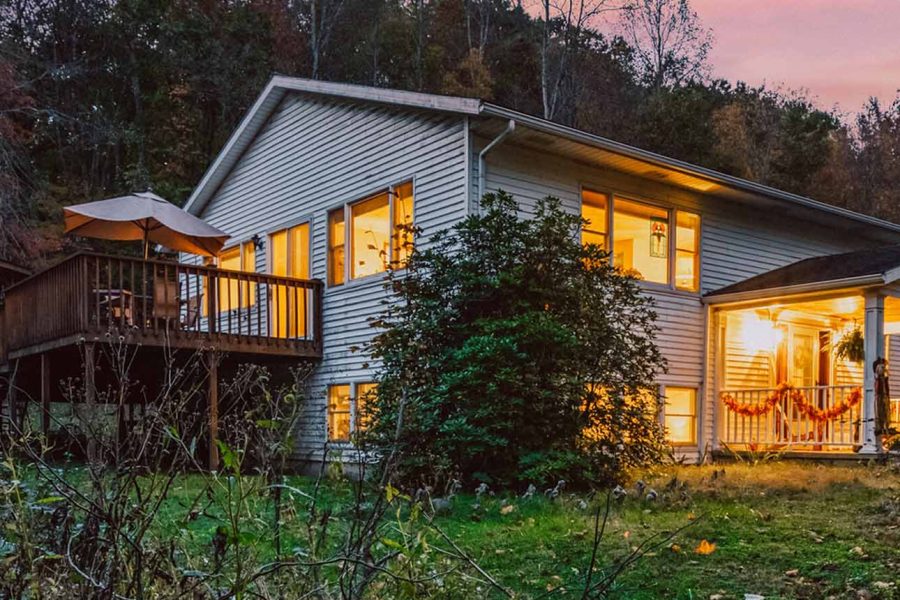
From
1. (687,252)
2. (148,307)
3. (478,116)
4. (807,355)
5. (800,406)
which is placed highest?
(478,116)

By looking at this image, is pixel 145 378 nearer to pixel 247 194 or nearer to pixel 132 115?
pixel 247 194

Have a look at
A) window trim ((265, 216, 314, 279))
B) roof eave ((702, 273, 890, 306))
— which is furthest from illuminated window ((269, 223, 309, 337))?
roof eave ((702, 273, 890, 306))

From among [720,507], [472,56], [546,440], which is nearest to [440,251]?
[546,440]

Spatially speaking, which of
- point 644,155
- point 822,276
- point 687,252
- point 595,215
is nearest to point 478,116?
point 644,155

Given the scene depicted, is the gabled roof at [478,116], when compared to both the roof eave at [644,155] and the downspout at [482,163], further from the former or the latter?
the downspout at [482,163]

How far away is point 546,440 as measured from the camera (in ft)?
29.7

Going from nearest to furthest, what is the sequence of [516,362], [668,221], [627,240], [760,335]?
[516,362] → [627,240] → [668,221] → [760,335]

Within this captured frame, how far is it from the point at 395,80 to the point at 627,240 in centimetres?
2031

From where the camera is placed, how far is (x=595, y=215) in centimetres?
1222

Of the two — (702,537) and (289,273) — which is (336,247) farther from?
(702,537)

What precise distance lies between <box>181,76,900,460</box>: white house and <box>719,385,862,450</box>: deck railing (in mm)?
37

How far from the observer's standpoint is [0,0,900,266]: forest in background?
85.5ft

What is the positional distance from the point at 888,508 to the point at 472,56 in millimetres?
24993

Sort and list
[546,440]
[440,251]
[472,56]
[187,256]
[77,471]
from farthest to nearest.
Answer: [472,56]
[187,256]
[440,251]
[546,440]
[77,471]
